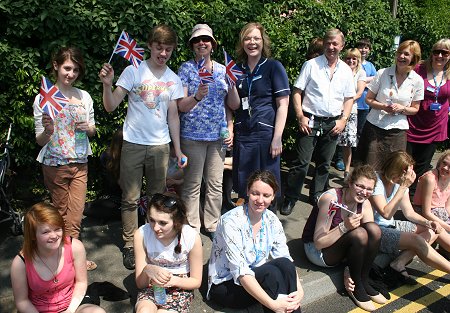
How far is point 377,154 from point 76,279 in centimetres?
383

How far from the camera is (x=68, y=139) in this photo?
3.77 m

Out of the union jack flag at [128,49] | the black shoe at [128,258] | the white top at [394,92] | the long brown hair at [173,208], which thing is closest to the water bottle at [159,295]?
the long brown hair at [173,208]

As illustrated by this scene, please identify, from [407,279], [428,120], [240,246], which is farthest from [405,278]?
[428,120]

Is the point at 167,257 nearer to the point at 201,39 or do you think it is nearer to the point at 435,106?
the point at 201,39

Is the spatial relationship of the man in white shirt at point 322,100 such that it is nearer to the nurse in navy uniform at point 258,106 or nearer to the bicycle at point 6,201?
the nurse in navy uniform at point 258,106

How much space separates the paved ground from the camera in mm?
3586

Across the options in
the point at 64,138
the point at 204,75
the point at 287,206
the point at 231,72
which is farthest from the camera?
the point at 287,206

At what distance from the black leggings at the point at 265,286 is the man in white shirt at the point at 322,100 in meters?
1.89

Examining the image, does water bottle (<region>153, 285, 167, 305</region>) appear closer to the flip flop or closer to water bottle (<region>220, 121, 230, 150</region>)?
water bottle (<region>220, 121, 230, 150</region>)

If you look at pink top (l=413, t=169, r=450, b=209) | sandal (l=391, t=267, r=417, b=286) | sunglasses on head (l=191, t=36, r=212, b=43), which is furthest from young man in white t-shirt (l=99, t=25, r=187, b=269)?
pink top (l=413, t=169, r=450, b=209)

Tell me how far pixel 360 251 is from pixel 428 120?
271 centimetres

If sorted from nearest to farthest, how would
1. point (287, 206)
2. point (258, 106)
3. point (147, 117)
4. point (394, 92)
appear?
1. point (147, 117)
2. point (258, 106)
3. point (394, 92)
4. point (287, 206)

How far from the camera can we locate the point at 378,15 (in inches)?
302

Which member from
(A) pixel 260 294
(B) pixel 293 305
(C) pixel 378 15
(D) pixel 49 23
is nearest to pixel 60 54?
(D) pixel 49 23
